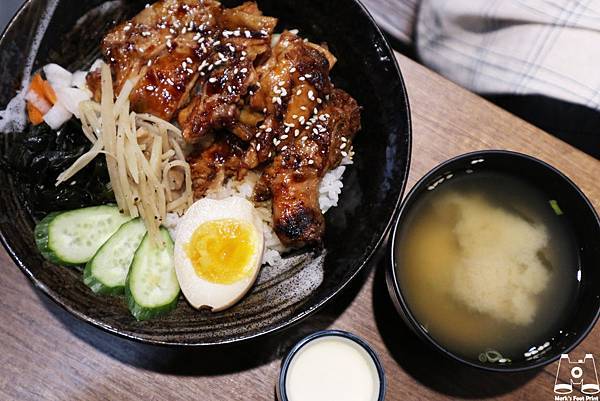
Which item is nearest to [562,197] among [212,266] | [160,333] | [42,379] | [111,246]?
[212,266]

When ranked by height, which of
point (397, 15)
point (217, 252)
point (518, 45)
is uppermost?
point (518, 45)

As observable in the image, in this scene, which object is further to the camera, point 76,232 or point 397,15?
point 397,15

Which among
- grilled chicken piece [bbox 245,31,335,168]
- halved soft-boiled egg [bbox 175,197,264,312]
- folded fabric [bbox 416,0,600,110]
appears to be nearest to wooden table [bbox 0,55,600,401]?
halved soft-boiled egg [bbox 175,197,264,312]

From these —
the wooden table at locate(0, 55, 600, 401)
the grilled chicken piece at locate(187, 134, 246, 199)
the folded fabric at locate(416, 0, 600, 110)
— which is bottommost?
the wooden table at locate(0, 55, 600, 401)

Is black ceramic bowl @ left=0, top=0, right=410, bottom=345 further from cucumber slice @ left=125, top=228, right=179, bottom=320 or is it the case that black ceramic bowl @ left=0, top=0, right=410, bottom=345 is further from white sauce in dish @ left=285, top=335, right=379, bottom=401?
white sauce in dish @ left=285, top=335, right=379, bottom=401

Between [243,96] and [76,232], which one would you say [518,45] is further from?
[76,232]

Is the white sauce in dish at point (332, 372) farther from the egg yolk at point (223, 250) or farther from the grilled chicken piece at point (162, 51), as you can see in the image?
the grilled chicken piece at point (162, 51)

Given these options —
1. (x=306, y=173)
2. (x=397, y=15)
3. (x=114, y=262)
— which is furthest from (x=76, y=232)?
(x=397, y=15)
